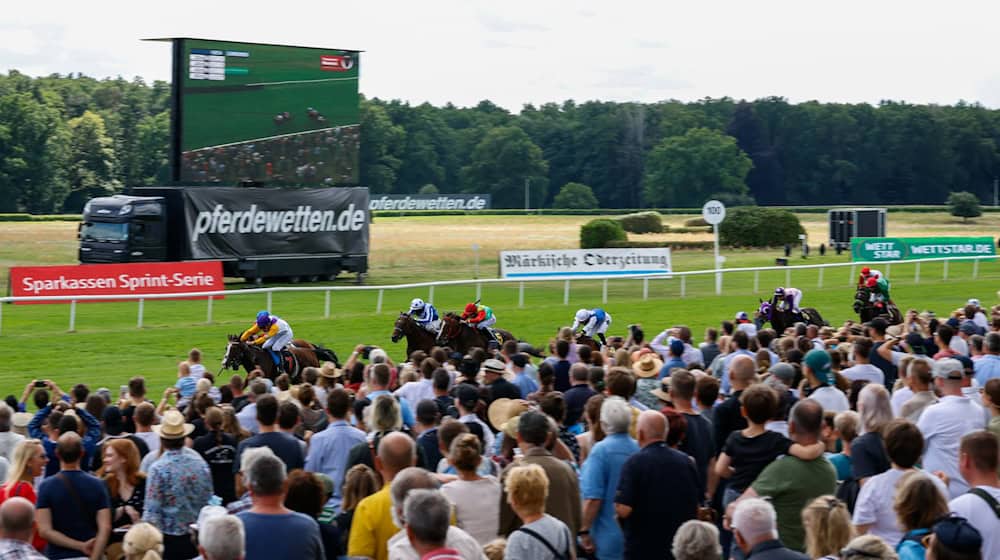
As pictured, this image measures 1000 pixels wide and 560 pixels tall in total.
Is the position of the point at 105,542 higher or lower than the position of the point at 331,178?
lower

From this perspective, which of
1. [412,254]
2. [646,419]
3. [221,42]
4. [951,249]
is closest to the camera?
[646,419]

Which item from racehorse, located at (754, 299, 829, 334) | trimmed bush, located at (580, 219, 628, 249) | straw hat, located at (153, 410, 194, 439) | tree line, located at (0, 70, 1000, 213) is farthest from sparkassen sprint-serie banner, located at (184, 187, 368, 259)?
tree line, located at (0, 70, 1000, 213)

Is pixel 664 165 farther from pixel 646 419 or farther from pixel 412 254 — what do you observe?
pixel 646 419

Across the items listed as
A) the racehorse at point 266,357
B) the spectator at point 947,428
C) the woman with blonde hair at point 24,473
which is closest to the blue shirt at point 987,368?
the spectator at point 947,428

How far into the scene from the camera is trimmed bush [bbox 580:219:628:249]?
133 ft

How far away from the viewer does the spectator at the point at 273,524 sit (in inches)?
162

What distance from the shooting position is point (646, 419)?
16.6 ft

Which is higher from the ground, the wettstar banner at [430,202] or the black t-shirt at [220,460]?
the wettstar banner at [430,202]

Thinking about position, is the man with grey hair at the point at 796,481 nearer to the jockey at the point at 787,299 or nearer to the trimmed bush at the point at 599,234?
the jockey at the point at 787,299

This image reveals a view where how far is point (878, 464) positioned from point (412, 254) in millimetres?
35826

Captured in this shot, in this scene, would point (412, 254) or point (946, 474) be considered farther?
point (412, 254)

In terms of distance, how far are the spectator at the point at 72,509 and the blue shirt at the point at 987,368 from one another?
5.59m

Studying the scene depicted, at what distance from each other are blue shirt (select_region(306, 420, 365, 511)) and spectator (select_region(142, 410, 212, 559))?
0.60m

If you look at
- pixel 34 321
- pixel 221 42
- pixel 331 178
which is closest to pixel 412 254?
pixel 331 178
